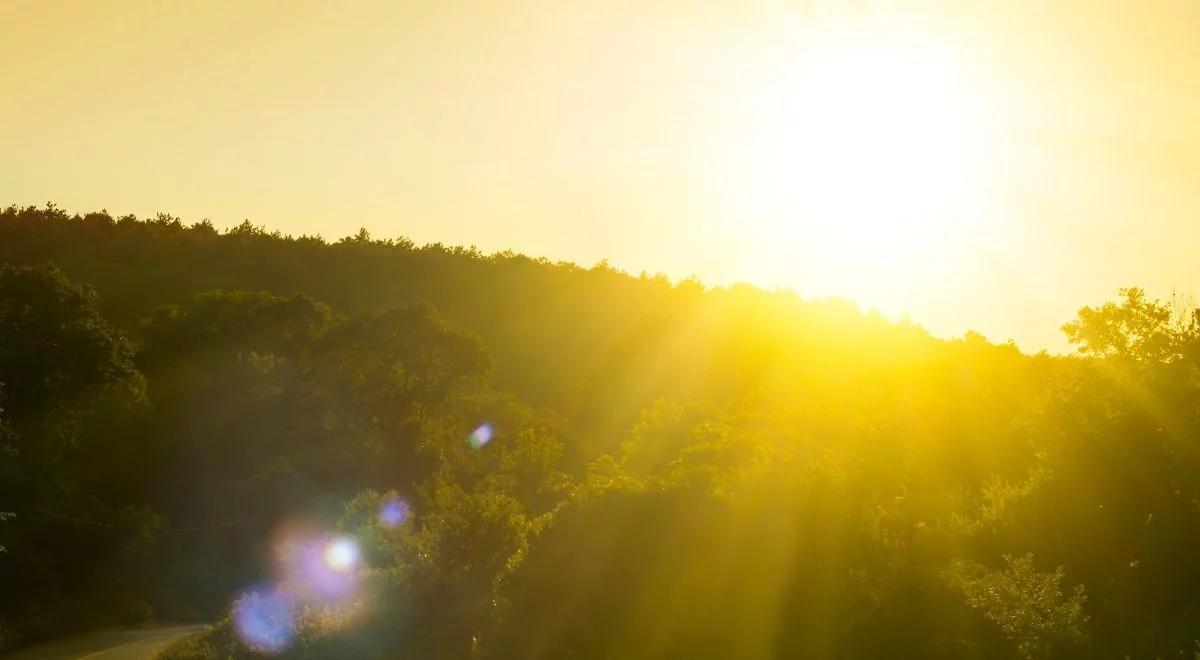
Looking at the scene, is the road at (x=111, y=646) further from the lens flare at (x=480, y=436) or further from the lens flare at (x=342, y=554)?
the lens flare at (x=480, y=436)

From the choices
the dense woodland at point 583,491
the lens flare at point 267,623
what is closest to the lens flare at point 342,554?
the dense woodland at point 583,491

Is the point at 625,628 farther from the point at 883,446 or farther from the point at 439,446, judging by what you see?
the point at 439,446

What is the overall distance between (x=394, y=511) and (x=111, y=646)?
1521 cm

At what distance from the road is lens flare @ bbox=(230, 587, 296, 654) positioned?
6.24 ft

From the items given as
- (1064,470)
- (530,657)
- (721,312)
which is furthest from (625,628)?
(721,312)

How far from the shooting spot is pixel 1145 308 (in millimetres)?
27688

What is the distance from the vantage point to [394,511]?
136 ft

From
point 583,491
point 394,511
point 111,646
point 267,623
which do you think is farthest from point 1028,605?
point 394,511

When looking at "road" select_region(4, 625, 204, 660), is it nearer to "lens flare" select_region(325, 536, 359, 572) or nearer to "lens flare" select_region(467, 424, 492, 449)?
"lens flare" select_region(325, 536, 359, 572)

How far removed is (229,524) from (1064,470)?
32.5 metres

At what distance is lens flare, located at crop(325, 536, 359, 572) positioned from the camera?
3021 cm

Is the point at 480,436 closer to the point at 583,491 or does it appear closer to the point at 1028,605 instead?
the point at 583,491

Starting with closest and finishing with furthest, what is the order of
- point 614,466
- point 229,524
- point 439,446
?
point 614,466 → point 229,524 → point 439,446

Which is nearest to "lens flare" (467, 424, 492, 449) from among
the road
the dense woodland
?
the dense woodland
